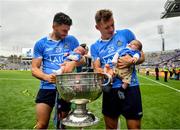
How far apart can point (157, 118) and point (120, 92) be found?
4.19 meters

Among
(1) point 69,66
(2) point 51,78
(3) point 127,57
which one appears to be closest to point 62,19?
(1) point 69,66

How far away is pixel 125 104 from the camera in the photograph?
3209 mm

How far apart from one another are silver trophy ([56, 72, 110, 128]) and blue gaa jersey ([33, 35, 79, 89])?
36.0 inches

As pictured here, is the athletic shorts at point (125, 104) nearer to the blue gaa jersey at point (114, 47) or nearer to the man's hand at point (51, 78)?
the blue gaa jersey at point (114, 47)

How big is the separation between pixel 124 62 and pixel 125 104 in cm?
47

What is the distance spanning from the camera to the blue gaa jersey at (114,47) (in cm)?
323

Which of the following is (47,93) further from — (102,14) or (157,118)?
(157,118)

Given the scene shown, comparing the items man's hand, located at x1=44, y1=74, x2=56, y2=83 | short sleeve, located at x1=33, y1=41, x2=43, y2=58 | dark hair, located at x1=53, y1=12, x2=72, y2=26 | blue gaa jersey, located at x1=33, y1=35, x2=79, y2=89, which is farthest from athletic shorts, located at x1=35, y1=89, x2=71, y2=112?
dark hair, located at x1=53, y1=12, x2=72, y2=26

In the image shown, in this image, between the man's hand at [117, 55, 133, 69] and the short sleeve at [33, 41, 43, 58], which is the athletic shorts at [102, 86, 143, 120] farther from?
the short sleeve at [33, 41, 43, 58]

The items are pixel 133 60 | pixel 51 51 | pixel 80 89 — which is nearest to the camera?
pixel 80 89

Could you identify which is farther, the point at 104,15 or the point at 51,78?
the point at 104,15

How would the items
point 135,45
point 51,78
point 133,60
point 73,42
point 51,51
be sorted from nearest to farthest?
1. point 51,78
2. point 133,60
3. point 135,45
4. point 51,51
5. point 73,42

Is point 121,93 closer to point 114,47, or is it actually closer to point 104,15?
point 114,47

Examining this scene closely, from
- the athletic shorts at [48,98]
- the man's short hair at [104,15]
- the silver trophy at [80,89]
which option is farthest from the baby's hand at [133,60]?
the athletic shorts at [48,98]
